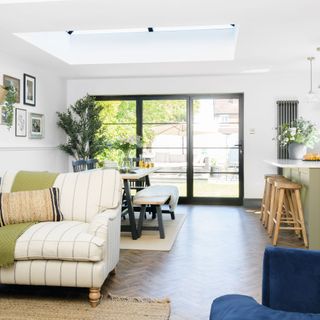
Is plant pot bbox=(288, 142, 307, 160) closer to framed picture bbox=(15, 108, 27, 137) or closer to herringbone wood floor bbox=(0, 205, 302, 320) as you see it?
herringbone wood floor bbox=(0, 205, 302, 320)

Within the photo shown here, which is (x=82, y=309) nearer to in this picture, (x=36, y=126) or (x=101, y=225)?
(x=101, y=225)

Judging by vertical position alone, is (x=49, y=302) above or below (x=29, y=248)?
below

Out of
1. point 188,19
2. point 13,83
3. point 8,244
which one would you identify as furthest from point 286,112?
point 8,244

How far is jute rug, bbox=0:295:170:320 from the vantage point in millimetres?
2557

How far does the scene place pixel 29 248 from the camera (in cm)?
274

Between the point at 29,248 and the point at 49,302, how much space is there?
43 cm

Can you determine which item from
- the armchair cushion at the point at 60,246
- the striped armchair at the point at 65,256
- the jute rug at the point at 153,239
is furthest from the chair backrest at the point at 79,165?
the armchair cushion at the point at 60,246

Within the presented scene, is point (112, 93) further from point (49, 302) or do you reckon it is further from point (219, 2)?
point (49, 302)

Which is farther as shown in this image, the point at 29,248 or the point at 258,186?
the point at 258,186

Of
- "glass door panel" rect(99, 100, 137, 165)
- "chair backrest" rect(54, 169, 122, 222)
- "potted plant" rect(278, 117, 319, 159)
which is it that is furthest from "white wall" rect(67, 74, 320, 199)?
"chair backrest" rect(54, 169, 122, 222)

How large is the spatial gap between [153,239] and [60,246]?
2.11m

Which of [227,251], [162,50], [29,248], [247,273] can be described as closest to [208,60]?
[162,50]

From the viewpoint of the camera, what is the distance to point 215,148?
7.47 metres

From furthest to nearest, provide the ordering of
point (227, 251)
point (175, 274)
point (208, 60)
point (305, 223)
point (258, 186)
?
point (258, 186) < point (208, 60) < point (305, 223) < point (227, 251) < point (175, 274)
